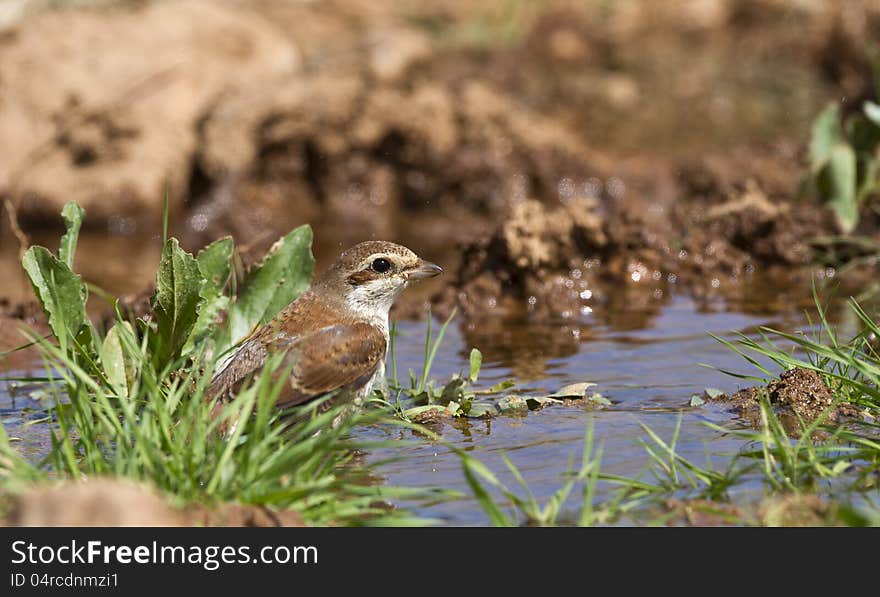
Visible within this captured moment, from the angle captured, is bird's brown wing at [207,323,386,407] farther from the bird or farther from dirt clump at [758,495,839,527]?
dirt clump at [758,495,839,527]

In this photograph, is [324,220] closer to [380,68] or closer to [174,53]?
[380,68]

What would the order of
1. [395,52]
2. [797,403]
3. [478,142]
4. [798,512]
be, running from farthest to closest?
[395,52], [478,142], [797,403], [798,512]

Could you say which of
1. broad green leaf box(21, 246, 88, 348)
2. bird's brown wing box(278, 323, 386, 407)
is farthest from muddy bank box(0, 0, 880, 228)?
broad green leaf box(21, 246, 88, 348)

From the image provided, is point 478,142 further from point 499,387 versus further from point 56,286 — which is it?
point 56,286

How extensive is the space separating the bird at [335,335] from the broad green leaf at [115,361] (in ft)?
1.34

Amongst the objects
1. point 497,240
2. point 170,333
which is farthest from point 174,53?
point 170,333

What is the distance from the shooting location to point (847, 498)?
4.91 m

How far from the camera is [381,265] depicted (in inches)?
275

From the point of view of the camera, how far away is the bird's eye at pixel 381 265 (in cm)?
696

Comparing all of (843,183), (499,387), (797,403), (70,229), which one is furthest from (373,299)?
(843,183)

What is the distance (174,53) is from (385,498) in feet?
33.7

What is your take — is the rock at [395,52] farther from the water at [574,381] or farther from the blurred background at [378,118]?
the water at [574,381]

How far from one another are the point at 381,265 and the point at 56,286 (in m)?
1.71

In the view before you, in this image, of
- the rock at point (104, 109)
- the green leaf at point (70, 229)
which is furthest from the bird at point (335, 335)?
the rock at point (104, 109)
